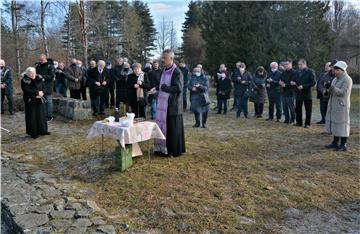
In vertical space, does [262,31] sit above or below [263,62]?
above

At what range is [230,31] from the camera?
26.5 metres

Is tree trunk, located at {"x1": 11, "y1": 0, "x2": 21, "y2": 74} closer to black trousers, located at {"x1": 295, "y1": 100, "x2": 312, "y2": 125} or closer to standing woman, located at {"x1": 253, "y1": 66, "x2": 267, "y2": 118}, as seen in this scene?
standing woman, located at {"x1": 253, "y1": 66, "x2": 267, "y2": 118}

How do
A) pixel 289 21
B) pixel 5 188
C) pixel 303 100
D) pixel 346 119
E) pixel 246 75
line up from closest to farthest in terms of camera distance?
pixel 5 188 → pixel 346 119 → pixel 303 100 → pixel 246 75 → pixel 289 21

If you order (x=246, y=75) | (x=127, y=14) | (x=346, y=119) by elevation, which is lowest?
(x=346, y=119)

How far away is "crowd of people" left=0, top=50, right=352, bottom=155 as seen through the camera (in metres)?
7.25

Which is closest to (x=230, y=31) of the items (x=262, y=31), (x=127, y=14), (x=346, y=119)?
(x=262, y=31)

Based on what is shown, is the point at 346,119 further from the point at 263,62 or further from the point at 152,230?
the point at 263,62

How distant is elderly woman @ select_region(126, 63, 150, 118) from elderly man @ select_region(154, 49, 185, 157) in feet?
9.86

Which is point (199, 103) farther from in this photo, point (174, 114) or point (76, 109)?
point (76, 109)

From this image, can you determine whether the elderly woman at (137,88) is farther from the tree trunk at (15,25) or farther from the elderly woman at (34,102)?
the tree trunk at (15,25)

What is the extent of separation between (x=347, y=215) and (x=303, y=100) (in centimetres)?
589

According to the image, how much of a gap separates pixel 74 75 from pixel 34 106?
3736mm

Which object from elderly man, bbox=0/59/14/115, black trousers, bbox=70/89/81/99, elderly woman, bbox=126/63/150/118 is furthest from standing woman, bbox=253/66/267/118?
elderly man, bbox=0/59/14/115

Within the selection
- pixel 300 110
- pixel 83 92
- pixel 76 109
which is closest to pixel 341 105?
pixel 300 110
